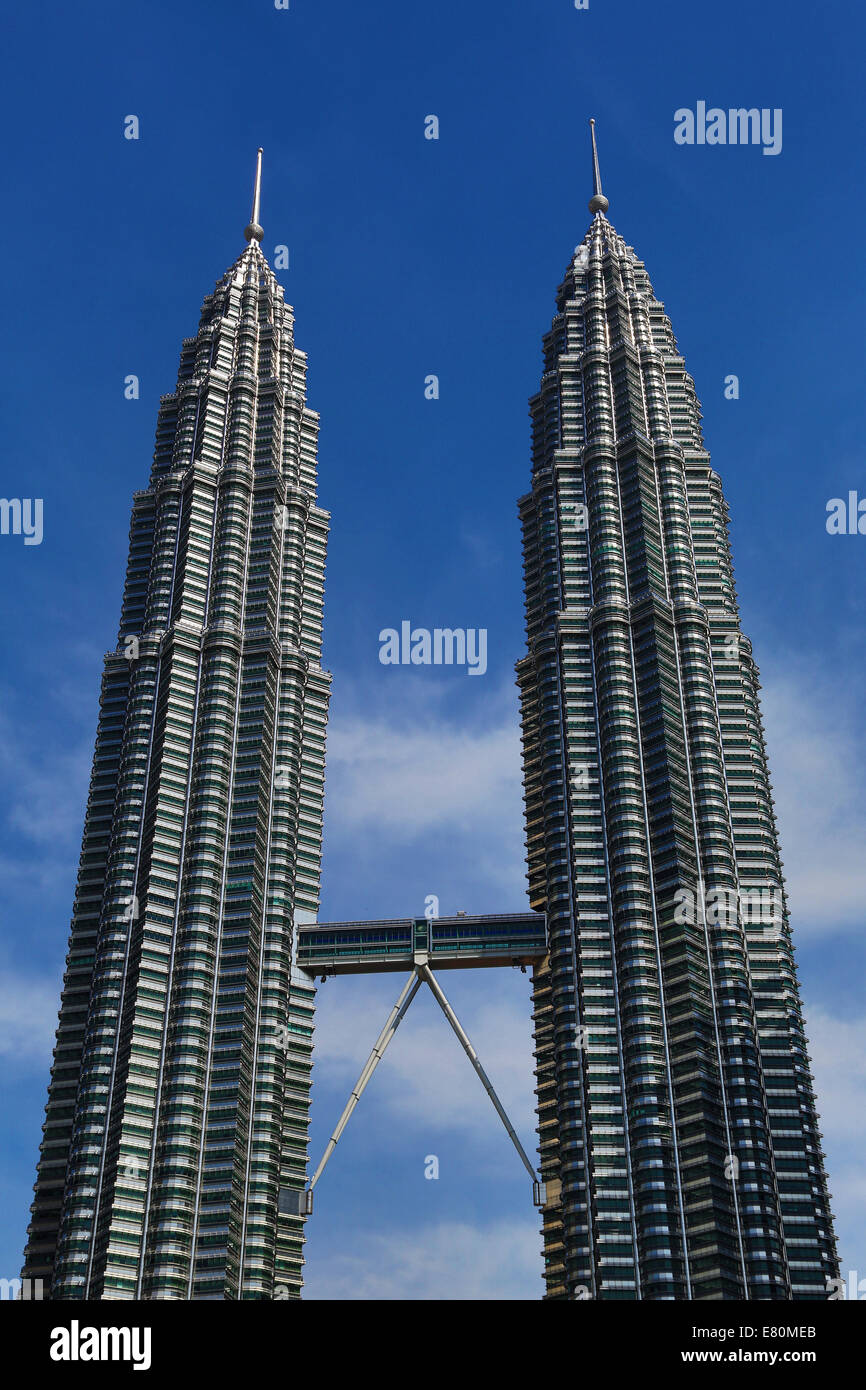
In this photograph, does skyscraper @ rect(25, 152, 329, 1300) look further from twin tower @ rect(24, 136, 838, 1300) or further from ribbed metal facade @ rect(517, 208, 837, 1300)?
ribbed metal facade @ rect(517, 208, 837, 1300)

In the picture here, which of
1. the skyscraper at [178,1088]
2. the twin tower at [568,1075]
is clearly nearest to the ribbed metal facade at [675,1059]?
the twin tower at [568,1075]

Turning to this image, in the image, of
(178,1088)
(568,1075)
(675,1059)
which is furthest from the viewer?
(568,1075)

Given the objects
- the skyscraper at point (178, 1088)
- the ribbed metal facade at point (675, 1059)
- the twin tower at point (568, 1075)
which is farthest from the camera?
the skyscraper at point (178, 1088)

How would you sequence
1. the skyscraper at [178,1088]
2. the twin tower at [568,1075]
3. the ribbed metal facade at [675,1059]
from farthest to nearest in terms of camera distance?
the skyscraper at [178,1088], the twin tower at [568,1075], the ribbed metal facade at [675,1059]

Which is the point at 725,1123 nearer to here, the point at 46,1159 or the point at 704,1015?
the point at 704,1015

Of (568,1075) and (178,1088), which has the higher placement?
(568,1075)

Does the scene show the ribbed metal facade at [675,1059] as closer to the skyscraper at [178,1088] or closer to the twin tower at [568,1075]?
the twin tower at [568,1075]

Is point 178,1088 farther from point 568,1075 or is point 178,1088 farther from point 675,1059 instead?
point 675,1059

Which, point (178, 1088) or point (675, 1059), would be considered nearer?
point (675, 1059)

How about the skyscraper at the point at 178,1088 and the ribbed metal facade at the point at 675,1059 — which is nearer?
the ribbed metal facade at the point at 675,1059

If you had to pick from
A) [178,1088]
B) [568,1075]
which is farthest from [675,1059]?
[178,1088]

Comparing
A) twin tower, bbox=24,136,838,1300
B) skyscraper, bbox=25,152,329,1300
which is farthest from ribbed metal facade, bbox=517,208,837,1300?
skyscraper, bbox=25,152,329,1300
